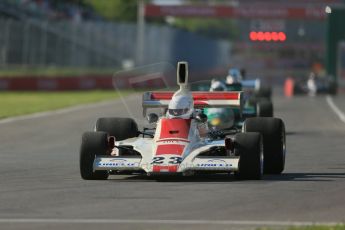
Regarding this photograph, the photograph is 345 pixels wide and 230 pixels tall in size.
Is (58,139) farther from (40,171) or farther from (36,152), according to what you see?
(40,171)

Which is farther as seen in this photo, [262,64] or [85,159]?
[262,64]

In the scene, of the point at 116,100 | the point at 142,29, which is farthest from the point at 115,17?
the point at 116,100

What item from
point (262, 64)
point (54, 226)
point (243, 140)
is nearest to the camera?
point (54, 226)

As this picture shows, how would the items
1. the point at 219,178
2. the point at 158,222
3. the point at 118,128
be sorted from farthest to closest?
the point at 118,128 → the point at 219,178 → the point at 158,222

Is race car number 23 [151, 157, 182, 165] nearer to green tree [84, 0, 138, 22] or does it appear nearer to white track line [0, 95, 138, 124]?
white track line [0, 95, 138, 124]

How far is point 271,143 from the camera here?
16.2m

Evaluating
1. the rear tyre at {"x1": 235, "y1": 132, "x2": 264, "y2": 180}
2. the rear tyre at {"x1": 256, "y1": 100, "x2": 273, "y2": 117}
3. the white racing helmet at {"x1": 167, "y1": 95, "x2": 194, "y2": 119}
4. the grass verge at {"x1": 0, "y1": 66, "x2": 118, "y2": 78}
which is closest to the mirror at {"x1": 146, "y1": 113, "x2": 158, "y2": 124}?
the white racing helmet at {"x1": 167, "y1": 95, "x2": 194, "y2": 119}

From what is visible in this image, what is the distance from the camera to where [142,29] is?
246 ft

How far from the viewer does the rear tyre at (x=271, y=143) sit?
53.2 ft

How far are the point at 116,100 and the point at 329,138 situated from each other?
1040 inches

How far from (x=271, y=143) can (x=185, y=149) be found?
1656 mm

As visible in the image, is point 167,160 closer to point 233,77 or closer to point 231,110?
point 231,110

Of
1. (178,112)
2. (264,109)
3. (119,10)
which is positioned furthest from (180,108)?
(119,10)

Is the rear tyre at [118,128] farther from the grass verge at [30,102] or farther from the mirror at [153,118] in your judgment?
the grass verge at [30,102]
